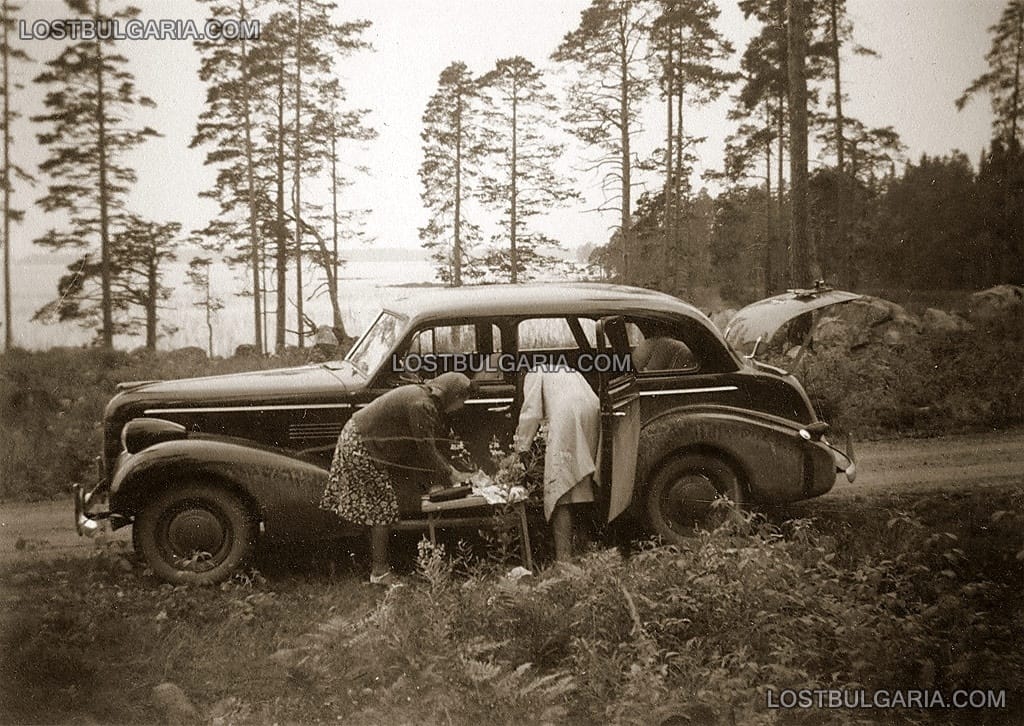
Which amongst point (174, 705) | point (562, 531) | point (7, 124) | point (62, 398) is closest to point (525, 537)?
point (562, 531)

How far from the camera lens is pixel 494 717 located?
12.0ft

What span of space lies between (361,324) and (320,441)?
83 centimetres

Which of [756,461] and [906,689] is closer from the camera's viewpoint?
[906,689]

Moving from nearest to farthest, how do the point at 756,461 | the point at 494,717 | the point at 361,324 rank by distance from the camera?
the point at 494,717
the point at 756,461
the point at 361,324

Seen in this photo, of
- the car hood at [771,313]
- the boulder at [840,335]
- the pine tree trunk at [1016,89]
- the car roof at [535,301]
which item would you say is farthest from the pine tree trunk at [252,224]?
the pine tree trunk at [1016,89]

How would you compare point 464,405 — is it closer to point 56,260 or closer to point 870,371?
point 56,260

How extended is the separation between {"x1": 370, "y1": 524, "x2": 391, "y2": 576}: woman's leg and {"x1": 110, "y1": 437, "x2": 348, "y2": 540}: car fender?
0.69 ft

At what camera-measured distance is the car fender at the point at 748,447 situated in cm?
450

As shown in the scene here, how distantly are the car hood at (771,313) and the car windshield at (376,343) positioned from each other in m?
2.02

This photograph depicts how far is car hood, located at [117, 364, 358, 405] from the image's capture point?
441 centimetres

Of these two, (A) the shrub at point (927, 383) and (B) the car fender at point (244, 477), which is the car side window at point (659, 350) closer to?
(A) the shrub at point (927, 383)

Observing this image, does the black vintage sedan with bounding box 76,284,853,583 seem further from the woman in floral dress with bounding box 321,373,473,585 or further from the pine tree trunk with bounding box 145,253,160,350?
the pine tree trunk with bounding box 145,253,160,350

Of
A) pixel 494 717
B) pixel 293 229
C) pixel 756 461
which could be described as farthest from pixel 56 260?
pixel 756 461

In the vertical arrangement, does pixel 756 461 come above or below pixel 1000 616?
above
